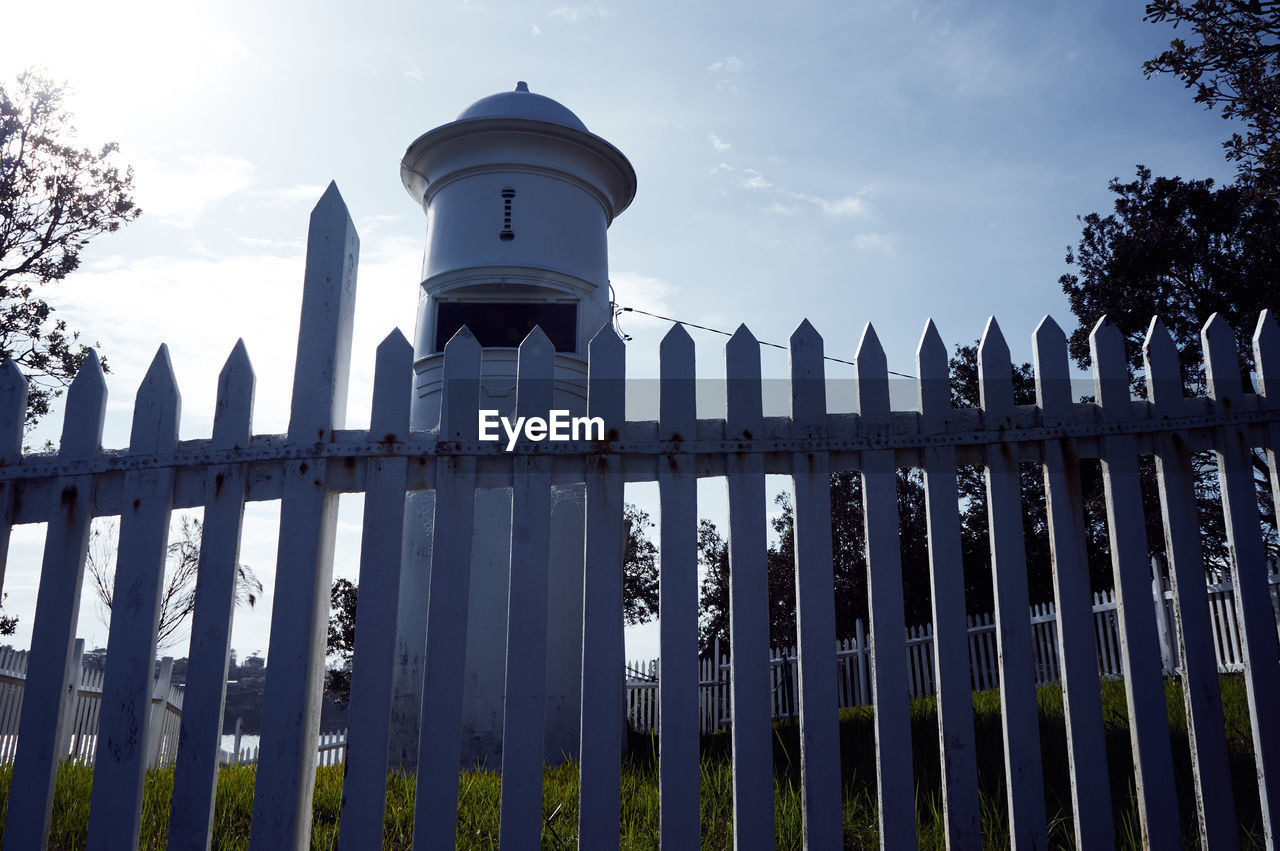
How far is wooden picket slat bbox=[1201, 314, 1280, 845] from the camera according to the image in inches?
116

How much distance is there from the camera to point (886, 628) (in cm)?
288

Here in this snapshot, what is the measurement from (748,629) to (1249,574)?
6.04 ft

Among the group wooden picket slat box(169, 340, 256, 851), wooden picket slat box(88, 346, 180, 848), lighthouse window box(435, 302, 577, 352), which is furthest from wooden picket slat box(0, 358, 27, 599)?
lighthouse window box(435, 302, 577, 352)

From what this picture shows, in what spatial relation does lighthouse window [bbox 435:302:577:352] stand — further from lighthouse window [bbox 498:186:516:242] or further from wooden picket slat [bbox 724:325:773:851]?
wooden picket slat [bbox 724:325:773:851]

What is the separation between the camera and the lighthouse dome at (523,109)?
26.7 ft

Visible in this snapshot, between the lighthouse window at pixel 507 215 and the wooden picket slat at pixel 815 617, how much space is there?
5.27 metres

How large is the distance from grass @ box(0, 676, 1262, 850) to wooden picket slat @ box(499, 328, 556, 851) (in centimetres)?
55

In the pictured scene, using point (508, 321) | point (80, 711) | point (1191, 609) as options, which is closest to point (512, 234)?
point (508, 321)

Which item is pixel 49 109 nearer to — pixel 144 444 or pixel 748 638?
pixel 144 444

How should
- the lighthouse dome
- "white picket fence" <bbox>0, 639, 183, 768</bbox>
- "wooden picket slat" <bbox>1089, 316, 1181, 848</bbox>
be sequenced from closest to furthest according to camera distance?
"wooden picket slat" <bbox>1089, 316, 1181, 848</bbox>
the lighthouse dome
"white picket fence" <bbox>0, 639, 183, 768</bbox>

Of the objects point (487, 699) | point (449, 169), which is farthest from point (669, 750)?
point (449, 169)

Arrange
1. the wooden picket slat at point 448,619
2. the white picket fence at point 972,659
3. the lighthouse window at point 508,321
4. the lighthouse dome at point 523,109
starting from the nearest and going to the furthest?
1. the wooden picket slat at point 448,619
2. the lighthouse window at point 508,321
3. the lighthouse dome at point 523,109
4. the white picket fence at point 972,659

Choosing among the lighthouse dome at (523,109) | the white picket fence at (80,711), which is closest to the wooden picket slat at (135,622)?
the lighthouse dome at (523,109)

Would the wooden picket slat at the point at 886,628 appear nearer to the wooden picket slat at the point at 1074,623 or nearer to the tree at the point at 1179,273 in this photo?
the wooden picket slat at the point at 1074,623
